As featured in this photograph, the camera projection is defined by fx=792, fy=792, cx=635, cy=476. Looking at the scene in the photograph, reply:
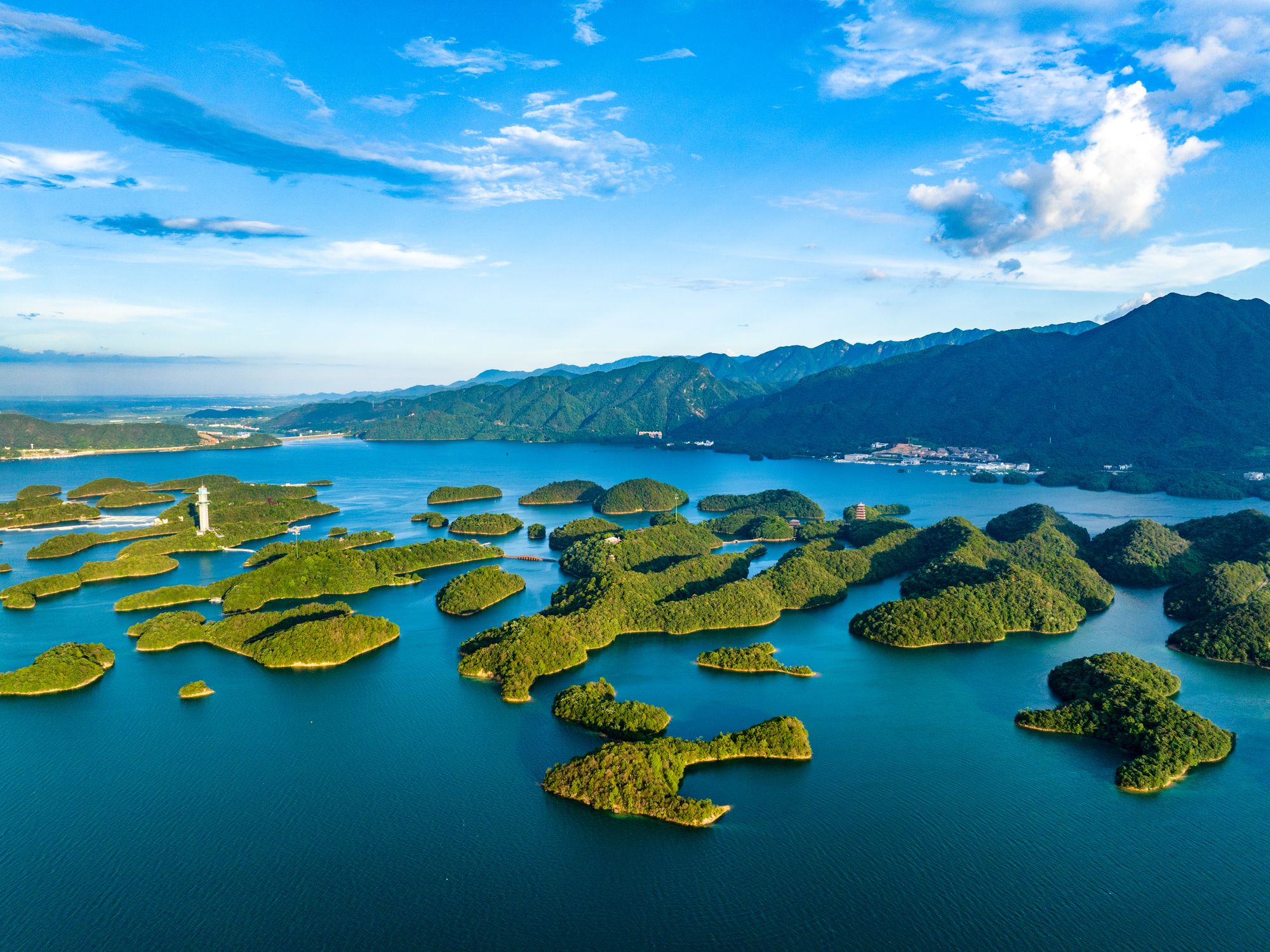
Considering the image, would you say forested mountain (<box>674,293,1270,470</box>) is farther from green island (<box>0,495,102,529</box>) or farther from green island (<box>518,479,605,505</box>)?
green island (<box>0,495,102,529</box>)

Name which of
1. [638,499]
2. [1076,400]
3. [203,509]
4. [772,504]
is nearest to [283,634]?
[203,509]

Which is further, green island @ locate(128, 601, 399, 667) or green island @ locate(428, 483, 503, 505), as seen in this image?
green island @ locate(428, 483, 503, 505)

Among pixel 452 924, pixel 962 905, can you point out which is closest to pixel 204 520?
pixel 452 924

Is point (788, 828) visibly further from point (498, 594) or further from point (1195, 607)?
point (1195, 607)

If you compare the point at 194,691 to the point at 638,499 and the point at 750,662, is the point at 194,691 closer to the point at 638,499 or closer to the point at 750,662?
the point at 750,662

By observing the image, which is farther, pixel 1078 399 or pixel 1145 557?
pixel 1078 399

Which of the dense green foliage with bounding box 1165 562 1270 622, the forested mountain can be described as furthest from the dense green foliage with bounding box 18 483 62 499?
the forested mountain
